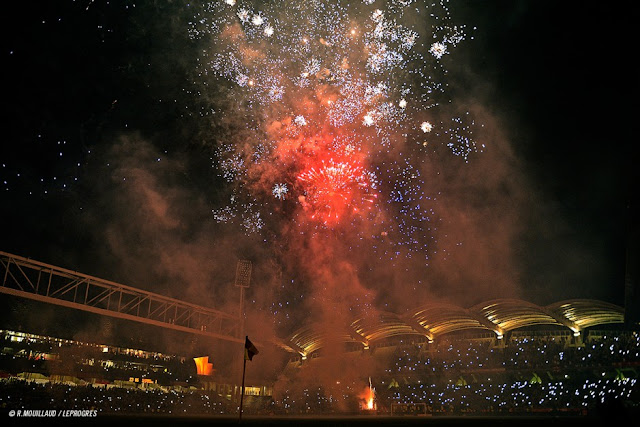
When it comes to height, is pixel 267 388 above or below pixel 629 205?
below

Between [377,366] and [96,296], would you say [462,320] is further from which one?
[96,296]

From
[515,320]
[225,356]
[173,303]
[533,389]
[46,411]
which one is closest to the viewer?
[46,411]

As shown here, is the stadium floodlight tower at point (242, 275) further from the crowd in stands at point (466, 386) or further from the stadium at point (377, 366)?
the crowd in stands at point (466, 386)

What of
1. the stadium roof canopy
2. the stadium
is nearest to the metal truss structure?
the stadium

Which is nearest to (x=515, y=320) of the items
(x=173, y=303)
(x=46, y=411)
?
(x=173, y=303)

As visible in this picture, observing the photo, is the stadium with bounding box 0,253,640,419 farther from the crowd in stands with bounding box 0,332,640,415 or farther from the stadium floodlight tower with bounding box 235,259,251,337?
the stadium floodlight tower with bounding box 235,259,251,337

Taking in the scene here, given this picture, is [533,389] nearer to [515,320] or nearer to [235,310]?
[515,320]

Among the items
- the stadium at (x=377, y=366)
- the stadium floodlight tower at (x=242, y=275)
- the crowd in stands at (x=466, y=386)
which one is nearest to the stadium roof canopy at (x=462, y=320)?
the stadium at (x=377, y=366)
